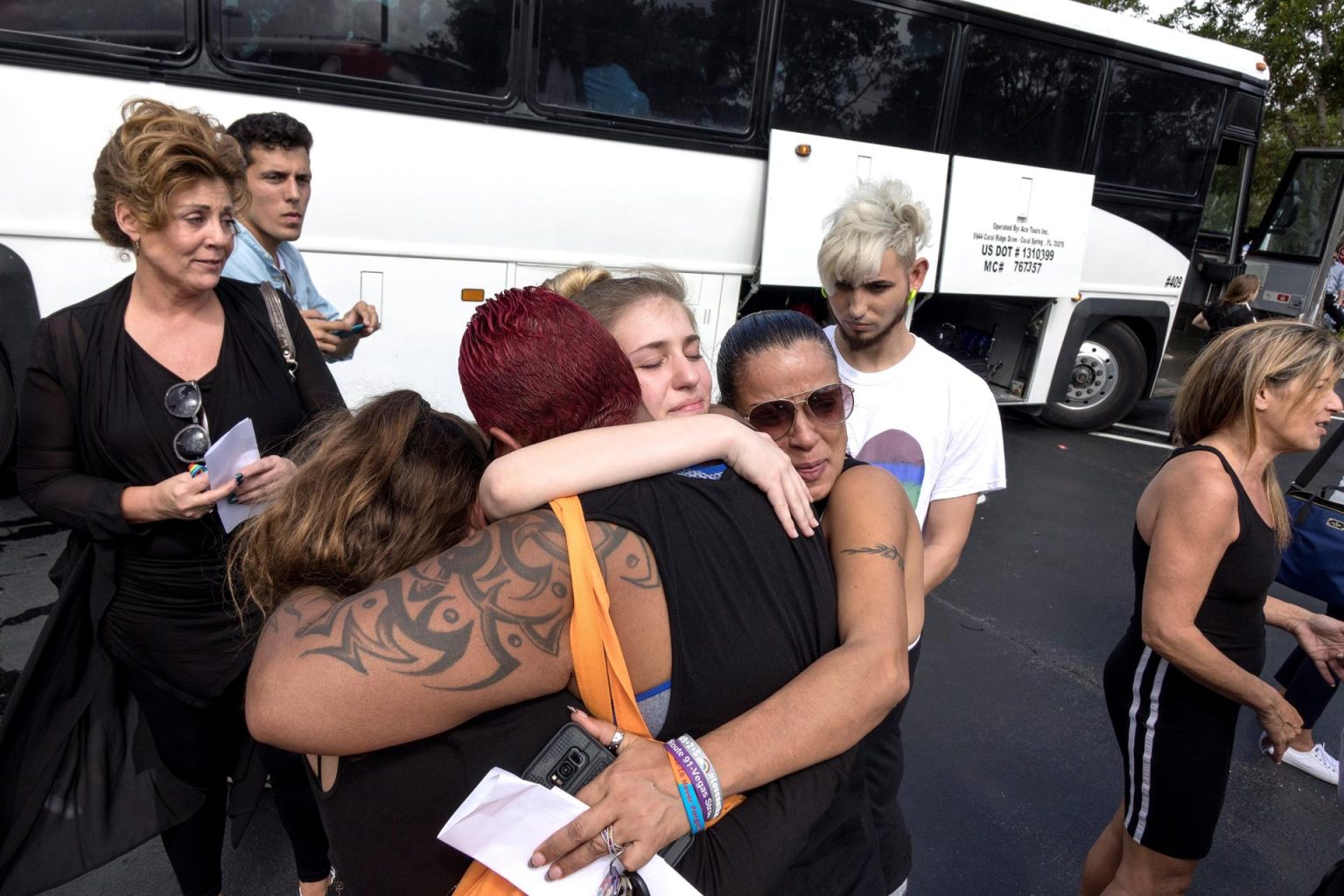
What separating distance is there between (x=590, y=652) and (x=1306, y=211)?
35.6 feet

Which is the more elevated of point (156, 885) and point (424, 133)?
point (424, 133)

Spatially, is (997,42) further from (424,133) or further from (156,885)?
(156,885)

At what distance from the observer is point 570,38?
5.17m

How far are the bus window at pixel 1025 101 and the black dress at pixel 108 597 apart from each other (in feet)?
20.0

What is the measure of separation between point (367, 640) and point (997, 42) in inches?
286

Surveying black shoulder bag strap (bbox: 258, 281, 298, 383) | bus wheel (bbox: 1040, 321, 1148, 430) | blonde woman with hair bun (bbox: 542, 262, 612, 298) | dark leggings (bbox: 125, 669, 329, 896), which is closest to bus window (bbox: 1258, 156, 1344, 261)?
bus wheel (bbox: 1040, 321, 1148, 430)

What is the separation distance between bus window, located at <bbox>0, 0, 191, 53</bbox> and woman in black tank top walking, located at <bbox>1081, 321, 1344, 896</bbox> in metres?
4.71

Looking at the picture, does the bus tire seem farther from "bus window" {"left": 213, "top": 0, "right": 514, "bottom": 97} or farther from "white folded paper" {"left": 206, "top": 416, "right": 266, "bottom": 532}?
"white folded paper" {"left": 206, "top": 416, "right": 266, "bottom": 532}

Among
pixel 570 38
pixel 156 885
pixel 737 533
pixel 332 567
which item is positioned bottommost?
pixel 156 885

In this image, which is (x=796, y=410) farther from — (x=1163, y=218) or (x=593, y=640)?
(x=1163, y=218)

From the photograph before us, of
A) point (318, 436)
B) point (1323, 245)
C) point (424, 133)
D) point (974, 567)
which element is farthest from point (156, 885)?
point (1323, 245)

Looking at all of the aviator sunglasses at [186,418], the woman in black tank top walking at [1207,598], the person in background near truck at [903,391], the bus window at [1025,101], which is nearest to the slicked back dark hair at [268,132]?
the aviator sunglasses at [186,418]

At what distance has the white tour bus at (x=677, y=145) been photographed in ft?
14.2

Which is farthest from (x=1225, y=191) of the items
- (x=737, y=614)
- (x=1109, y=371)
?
(x=737, y=614)
